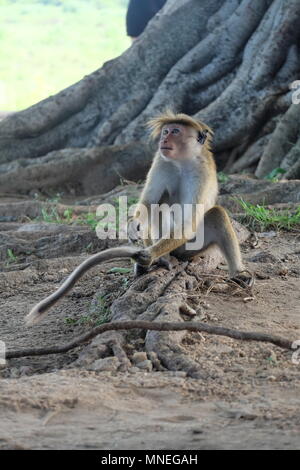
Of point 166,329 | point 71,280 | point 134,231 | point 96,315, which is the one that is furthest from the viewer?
point 134,231

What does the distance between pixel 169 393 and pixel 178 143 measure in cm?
234

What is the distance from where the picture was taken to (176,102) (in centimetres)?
981

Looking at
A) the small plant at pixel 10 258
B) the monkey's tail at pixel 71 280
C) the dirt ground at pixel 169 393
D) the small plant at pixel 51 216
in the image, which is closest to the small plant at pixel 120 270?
the dirt ground at pixel 169 393

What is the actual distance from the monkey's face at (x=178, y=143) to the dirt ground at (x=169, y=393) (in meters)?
0.94

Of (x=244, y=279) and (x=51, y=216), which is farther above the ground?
(x=51, y=216)

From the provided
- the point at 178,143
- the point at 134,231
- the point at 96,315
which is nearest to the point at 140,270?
the point at 134,231

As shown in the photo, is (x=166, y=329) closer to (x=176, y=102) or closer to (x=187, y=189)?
(x=187, y=189)

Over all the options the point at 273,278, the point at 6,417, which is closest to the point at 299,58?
the point at 273,278

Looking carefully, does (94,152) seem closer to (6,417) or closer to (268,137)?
(268,137)

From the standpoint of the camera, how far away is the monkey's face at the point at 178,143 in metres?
5.01

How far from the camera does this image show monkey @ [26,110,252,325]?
472 cm

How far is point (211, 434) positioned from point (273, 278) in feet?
8.33

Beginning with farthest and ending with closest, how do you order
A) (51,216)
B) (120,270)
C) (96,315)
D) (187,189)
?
(51,216), (120,270), (187,189), (96,315)

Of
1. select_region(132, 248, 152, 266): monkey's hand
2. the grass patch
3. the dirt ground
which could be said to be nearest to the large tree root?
the dirt ground
